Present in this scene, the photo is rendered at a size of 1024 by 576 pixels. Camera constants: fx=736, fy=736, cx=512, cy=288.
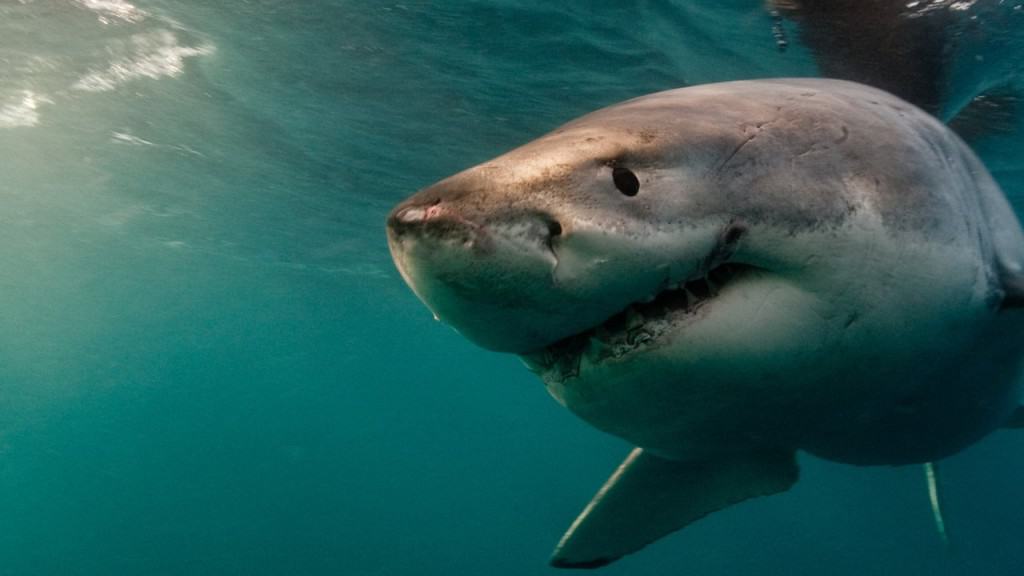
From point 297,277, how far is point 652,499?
3207 cm

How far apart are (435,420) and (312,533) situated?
2705 inches

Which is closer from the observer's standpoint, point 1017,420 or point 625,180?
point 625,180

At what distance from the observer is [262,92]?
1484 cm

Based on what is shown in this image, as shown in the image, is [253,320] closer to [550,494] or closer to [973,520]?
[550,494]

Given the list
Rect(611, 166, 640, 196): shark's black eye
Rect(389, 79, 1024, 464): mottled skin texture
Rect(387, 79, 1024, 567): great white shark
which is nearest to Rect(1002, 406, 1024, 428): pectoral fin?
Rect(387, 79, 1024, 567): great white shark

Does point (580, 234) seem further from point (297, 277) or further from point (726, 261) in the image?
point (297, 277)

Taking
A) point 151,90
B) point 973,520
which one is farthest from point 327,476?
point 151,90

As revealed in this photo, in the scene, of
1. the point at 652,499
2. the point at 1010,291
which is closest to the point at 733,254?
the point at 1010,291

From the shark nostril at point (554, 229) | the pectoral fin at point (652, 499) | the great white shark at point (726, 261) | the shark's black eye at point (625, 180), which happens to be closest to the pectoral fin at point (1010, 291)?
the great white shark at point (726, 261)

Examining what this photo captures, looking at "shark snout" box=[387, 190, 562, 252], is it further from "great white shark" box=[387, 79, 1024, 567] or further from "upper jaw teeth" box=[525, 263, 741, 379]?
"upper jaw teeth" box=[525, 263, 741, 379]

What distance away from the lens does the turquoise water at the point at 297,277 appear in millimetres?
12328

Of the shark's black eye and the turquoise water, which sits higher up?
the shark's black eye

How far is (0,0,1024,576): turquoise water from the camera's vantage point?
1233 centimetres

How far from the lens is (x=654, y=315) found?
2.03 metres
